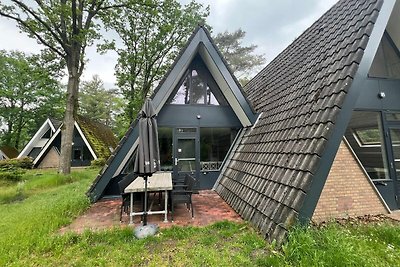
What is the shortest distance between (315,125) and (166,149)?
5.81 meters

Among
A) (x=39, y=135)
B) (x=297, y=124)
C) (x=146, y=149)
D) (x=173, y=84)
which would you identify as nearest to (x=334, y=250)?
(x=297, y=124)

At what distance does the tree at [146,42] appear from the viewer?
16.5m

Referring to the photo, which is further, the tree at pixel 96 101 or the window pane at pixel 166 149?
the tree at pixel 96 101

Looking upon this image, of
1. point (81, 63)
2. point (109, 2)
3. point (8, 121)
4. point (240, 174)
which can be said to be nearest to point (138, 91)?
point (81, 63)

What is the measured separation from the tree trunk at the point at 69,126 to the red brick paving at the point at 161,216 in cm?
647

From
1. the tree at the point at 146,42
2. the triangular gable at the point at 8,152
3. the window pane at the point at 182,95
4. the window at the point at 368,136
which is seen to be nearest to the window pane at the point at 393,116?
the window at the point at 368,136

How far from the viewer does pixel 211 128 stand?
8.68 meters

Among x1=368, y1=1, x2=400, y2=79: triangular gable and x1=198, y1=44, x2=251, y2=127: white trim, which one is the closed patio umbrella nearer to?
x1=198, y1=44, x2=251, y2=127: white trim

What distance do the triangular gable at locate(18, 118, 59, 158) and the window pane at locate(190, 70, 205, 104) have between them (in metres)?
22.2

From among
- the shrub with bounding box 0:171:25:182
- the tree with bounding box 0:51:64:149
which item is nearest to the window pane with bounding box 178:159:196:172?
the shrub with bounding box 0:171:25:182

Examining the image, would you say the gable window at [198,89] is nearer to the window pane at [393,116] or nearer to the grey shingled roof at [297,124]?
the grey shingled roof at [297,124]

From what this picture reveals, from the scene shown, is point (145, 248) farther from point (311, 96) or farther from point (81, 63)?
point (81, 63)

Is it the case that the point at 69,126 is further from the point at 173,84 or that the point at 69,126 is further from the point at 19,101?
the point at 19,101

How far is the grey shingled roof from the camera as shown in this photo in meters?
3.52
